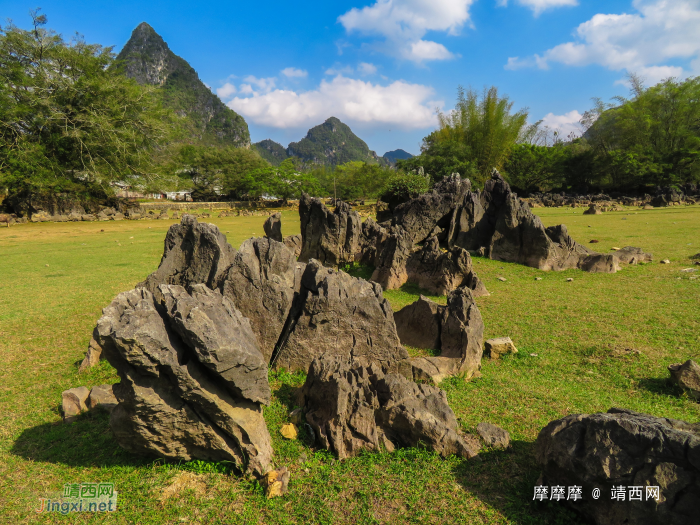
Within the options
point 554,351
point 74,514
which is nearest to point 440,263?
point 554,351

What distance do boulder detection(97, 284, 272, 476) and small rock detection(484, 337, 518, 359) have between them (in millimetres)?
4381

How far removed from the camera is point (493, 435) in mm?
4438

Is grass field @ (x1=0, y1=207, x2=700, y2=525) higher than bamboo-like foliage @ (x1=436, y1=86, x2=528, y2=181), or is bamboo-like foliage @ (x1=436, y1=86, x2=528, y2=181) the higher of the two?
bamboo-like foliage @ (x1=436, y1=86, x2=528, y2=181)

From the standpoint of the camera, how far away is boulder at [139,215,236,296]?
Result: 7734 mm

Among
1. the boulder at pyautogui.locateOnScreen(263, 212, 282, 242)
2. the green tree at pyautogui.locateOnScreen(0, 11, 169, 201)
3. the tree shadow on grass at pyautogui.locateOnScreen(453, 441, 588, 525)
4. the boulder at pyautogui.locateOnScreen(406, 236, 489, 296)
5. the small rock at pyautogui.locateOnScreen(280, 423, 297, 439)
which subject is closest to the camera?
the tree shadow on grass at pyautogui.locateOnScreen(453, 441, 588, 525)

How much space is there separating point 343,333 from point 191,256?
411cm

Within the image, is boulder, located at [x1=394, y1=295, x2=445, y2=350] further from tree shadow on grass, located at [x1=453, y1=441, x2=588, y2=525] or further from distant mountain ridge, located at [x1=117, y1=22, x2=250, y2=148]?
distant mountain ridge, located at [x1=117, y1=22, x2=250, y2=148]

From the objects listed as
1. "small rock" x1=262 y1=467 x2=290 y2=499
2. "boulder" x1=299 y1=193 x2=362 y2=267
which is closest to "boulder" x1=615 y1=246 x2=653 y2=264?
"boulder" x1=299 y1=193 x2=362 y2=267

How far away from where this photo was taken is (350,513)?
3.54 m

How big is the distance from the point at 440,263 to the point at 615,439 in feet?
26.4

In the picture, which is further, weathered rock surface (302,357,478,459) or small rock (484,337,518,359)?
small rock (484,337,518,359)

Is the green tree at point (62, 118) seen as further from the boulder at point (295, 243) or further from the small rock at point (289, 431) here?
the small rock at point (289, 431)

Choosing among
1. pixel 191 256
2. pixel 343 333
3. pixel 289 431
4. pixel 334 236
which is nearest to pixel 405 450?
pixel 289 431

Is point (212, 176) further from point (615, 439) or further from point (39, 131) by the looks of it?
point (615, 439)
